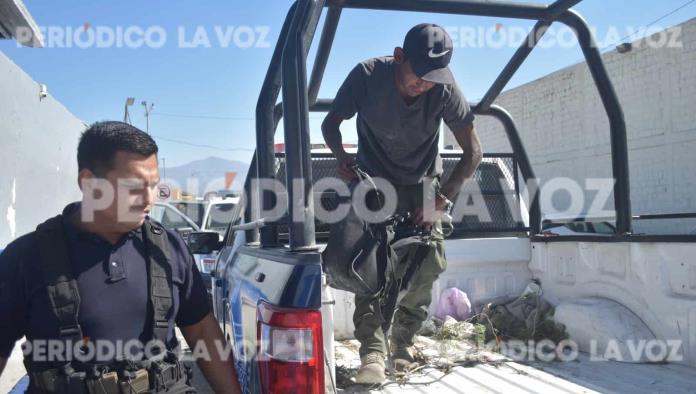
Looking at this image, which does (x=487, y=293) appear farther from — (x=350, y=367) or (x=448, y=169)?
(x=350, y=367)

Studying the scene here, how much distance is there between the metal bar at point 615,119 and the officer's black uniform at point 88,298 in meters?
2.91

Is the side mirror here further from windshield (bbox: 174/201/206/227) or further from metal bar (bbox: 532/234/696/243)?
windshield (bbox: 174/201/206/227)

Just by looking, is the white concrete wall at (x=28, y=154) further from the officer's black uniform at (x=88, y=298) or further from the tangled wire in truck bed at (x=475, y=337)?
the officer's black uniform at (x=88, y=298)

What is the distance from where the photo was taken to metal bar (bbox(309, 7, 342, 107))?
3395 millimetres

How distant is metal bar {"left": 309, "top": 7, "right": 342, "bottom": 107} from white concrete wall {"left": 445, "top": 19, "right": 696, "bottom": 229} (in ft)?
33.6

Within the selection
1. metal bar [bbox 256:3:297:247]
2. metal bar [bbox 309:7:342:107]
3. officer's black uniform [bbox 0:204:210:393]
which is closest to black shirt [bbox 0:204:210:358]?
officer's black uniform [bbox 0:204:210:393]

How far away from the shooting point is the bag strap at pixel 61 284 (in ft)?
5.20

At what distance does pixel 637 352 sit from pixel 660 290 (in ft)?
1.20

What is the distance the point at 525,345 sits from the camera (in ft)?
11.2

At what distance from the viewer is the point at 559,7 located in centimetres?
346

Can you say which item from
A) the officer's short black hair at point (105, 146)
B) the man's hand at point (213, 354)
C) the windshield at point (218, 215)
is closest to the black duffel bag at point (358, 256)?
the man's hand at point (213, 354)

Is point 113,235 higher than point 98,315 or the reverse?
higher

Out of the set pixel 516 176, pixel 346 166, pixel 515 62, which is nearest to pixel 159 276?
pixel 346 166

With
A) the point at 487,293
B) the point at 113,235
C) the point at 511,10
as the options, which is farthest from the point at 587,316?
the point at 113,235
